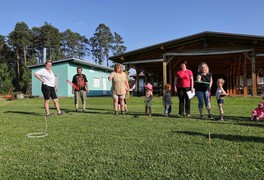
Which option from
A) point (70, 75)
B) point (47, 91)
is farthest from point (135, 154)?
point (70, 75)

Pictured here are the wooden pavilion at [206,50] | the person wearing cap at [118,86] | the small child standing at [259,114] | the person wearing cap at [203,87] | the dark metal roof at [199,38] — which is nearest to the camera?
the small child standing at [259,114]

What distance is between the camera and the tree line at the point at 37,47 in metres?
47.9

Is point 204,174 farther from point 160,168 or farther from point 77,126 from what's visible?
point 77,126

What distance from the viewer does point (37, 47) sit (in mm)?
63219

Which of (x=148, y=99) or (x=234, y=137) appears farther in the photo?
(x=148, y=99)

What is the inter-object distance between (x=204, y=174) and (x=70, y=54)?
72945 millimetres

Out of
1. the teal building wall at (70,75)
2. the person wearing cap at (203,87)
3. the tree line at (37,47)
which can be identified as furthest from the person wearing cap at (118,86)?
the tree line at (37,47)

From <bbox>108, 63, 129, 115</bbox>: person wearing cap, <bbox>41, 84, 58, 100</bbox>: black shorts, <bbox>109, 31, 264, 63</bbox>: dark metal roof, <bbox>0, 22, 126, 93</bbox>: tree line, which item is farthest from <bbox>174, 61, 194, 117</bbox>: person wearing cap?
<bbox>0, 22, 126, 93</bbox>: tree line

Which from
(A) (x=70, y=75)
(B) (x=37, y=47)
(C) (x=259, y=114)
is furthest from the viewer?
(B) (x=37, y=47)

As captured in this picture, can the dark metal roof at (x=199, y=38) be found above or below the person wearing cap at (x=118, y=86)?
above

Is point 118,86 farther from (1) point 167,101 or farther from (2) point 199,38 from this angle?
(2) point 199,38

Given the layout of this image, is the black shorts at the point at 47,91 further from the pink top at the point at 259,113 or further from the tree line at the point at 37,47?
the tree line at the point at 37,47

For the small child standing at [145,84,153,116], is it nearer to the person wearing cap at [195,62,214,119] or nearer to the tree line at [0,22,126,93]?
the person wearing cap at [195,62,214,119]

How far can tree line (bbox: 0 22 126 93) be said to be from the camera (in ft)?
157
